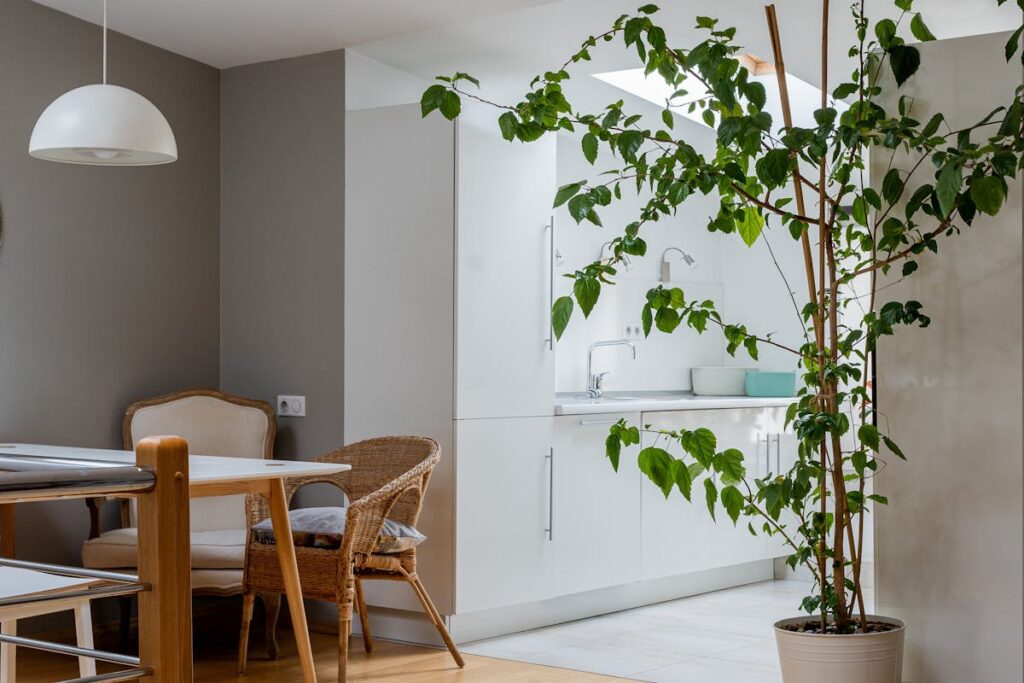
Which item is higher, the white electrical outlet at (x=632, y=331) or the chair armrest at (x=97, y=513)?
the white electrical outlet at (x=632, y=331)

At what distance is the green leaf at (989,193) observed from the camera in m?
2.38

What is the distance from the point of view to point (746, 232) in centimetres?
287

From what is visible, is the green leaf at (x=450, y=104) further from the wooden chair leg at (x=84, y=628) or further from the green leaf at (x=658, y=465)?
the wooden chair leg at (x=84, y=628)

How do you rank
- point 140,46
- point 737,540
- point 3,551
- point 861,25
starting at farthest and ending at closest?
point 737,540 → point 140,46 → point 3,551 → point 861,25

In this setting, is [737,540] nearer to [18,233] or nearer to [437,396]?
[437,396]

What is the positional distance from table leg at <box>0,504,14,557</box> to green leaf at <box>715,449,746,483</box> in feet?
7.81

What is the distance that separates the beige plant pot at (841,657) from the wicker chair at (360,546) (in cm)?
151

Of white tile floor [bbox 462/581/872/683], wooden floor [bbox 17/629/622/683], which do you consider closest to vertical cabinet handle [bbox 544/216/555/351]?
white tile floor [bbox 462/581/872/683]

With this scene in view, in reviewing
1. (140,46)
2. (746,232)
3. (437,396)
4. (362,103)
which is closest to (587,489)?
(437,396)

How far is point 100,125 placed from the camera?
2949mm

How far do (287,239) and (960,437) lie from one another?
9.58ft

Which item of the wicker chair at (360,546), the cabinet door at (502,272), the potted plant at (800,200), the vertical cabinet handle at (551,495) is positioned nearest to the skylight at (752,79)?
the cabinet door at (502,272)

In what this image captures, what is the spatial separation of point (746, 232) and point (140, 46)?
292 centimetres

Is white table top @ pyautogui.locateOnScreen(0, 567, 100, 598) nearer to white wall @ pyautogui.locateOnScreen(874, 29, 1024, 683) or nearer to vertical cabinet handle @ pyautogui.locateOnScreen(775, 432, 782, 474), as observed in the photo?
white wall @ pyautogui.locateOnScreen(874, 29, 1024, 683)
